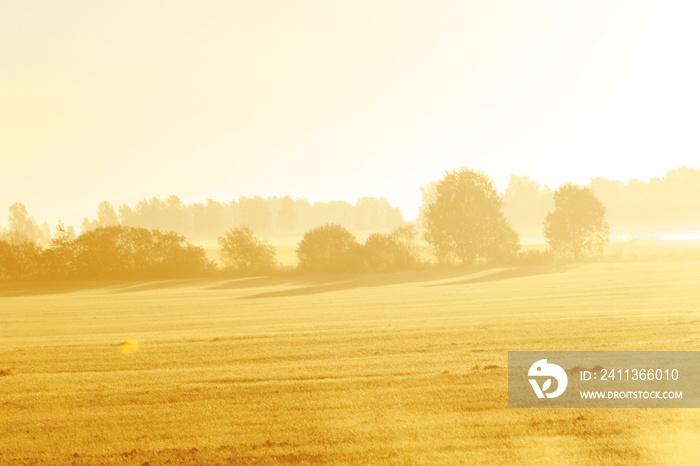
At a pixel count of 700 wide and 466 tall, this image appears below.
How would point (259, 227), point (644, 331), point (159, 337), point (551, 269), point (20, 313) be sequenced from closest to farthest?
1. point (644, 331)
2. point (159, 337)
3. point (20, 313)
4. point (551, 269)
5. point (259, 227)

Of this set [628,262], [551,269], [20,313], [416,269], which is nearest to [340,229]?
[416,269]

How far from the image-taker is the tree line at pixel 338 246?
61.4 metres

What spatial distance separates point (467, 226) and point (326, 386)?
181 ft

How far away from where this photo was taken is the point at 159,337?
23156 millimetres

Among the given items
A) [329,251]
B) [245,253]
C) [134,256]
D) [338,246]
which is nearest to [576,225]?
[338,246]

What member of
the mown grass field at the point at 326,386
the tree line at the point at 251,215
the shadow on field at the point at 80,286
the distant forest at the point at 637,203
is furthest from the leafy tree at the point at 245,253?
the distant forest at the point at 637,203

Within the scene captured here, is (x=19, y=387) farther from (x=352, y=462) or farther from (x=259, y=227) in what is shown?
(x=259, y=227)

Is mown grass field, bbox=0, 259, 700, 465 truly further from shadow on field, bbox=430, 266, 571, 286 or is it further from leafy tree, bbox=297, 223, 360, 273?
leafy tree, bbox=297, 223, 360, 273

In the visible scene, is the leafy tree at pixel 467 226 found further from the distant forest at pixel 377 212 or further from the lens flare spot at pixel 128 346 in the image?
the distant forest at pixel 377 212

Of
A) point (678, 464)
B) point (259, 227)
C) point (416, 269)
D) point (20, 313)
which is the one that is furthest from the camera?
point (259, 227)

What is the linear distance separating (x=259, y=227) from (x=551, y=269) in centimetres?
10270

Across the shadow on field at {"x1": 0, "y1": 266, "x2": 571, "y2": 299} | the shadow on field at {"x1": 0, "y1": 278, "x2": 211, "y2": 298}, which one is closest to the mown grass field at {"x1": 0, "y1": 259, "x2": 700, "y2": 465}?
the shadow on field at {"x1": 0, "y1": 266, "x2": 571, "y2": 299}

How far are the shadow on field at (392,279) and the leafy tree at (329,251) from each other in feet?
9.49

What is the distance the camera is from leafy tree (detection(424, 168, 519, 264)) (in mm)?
68500
